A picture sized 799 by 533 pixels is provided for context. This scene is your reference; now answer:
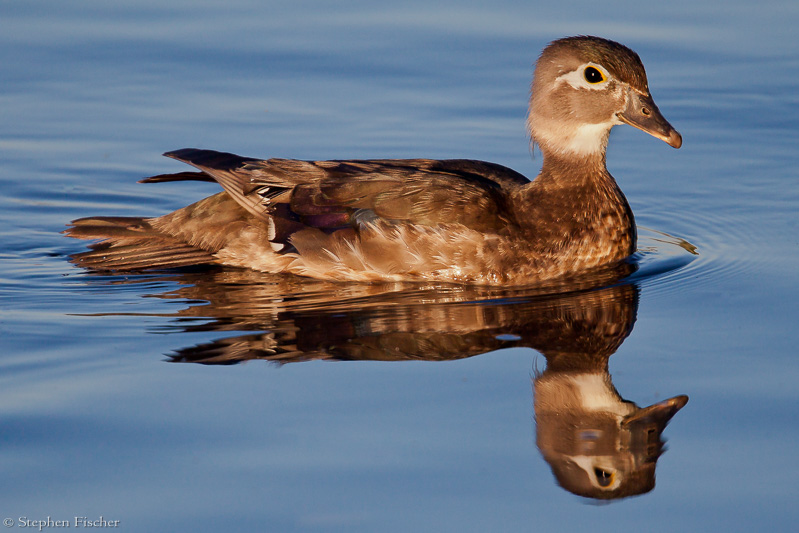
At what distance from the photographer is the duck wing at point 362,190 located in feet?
30.9

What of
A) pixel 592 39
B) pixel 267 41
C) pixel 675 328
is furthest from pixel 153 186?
pixel 675 328

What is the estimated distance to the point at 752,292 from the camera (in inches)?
354

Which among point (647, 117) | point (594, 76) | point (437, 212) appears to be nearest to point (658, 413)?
point (437, 212)

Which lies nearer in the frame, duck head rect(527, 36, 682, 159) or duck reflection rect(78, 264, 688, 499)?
duck reflection rect(78, 264, 688, 499)

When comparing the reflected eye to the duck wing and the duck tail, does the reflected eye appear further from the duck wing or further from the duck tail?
the duck tail

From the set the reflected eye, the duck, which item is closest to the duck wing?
the duck

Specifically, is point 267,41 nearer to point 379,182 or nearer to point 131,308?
point 379,182

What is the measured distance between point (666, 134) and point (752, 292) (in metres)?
1.49

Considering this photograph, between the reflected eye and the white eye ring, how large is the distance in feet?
13.5

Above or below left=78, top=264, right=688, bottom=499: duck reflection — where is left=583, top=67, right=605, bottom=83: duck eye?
above

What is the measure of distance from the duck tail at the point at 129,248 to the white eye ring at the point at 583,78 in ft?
11.1

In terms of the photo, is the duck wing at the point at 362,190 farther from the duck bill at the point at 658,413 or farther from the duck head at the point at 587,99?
the duck bill at the point at 658,413

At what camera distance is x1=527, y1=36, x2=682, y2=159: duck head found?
9648 mm

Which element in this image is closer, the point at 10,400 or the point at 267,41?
the point at 10,400
